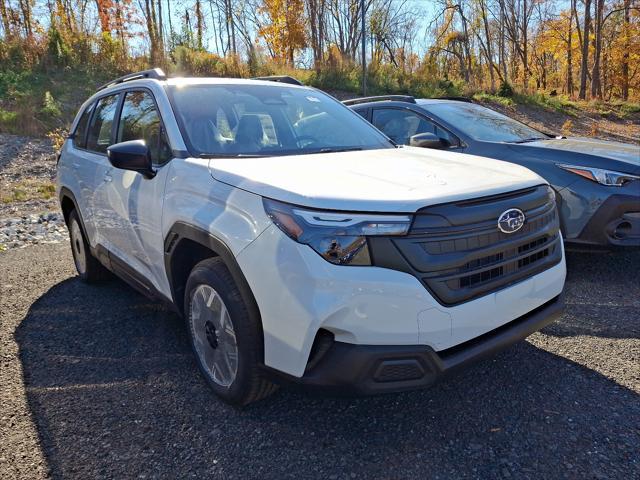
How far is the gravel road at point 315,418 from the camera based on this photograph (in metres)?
2.07

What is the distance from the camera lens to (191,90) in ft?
10.3

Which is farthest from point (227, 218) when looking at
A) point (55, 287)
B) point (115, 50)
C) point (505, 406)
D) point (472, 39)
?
point (472, 39)

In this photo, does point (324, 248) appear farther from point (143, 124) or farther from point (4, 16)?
point (4, 16)

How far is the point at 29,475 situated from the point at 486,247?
7.17 ft

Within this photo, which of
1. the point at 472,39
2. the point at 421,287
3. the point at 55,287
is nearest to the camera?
the point at 421,287

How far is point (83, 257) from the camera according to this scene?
4422 mm

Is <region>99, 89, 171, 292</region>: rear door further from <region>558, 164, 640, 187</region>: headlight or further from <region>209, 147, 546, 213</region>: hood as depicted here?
<region>558, 164, 640, 187</region>: headlight

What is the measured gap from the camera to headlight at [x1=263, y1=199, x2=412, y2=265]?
6.23ft

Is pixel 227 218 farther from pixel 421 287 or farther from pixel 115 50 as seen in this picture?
pixel 115 50

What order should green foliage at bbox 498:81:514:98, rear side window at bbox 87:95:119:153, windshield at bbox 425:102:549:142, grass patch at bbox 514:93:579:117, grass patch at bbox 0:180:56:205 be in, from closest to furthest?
rear side window at bbox 87:95:119:153 < windshield at bbox 425:102:549:142 < grass patch at bbox 0:180:56:205 < grass patch at bbox 514:93:579:117 < green foliage at bbox 498:81:514:98

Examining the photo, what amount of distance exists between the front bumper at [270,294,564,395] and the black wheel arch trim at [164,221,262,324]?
1.23ft

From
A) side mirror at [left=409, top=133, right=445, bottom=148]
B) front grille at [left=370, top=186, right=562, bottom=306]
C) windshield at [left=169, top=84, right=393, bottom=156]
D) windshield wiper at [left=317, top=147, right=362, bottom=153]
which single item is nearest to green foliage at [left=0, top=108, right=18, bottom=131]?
windshield at [left=169, top=84, right=393, bottom=156]

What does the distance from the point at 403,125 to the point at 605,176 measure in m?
2.16

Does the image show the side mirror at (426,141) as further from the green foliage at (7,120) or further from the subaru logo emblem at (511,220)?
the green foliage at (7,120)
